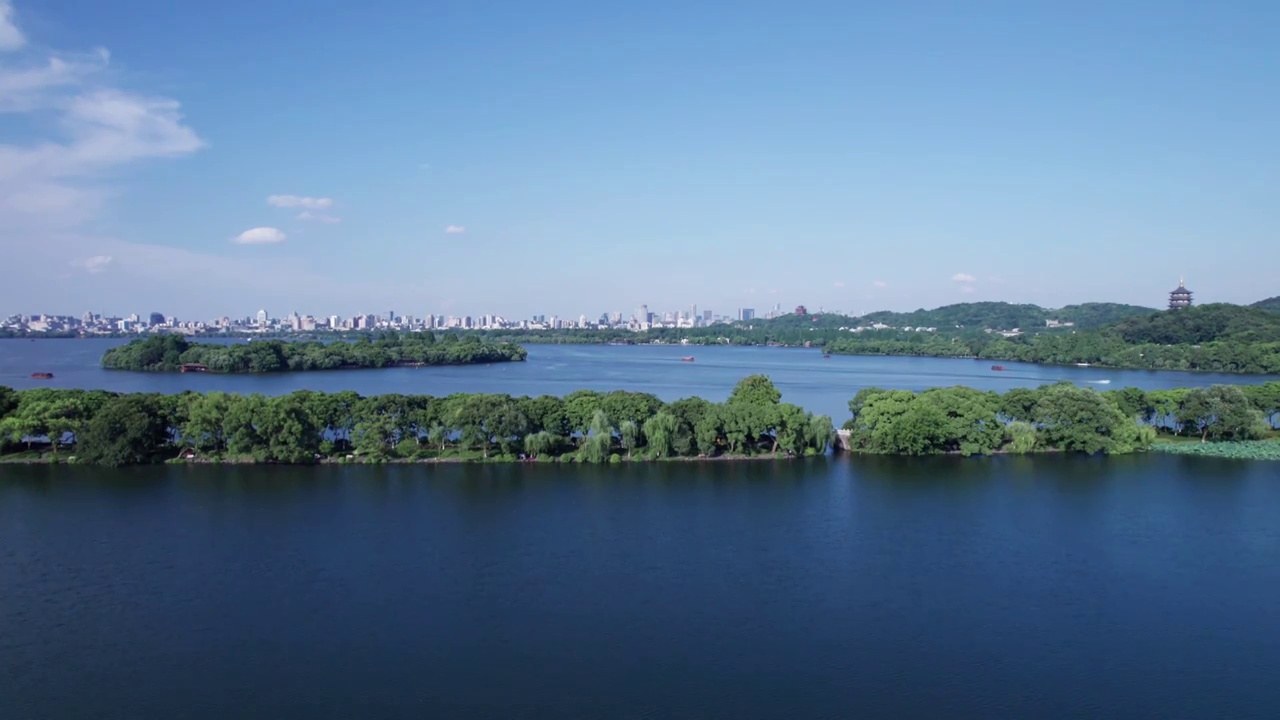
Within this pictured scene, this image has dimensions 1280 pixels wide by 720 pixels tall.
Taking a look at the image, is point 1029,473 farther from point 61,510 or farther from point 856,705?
point 61,510

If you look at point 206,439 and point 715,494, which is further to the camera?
point 206,439

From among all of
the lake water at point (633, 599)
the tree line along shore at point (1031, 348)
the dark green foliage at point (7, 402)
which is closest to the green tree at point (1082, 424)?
the lake water at point (633, 599)

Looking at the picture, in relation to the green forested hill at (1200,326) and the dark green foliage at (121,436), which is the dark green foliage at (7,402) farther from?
the green forested hill at (1200,326)

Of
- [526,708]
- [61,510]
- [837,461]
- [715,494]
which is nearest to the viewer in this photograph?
[526,708]

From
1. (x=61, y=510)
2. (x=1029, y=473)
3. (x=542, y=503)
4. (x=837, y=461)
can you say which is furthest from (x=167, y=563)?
(x=1029, y=473)

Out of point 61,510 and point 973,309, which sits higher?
point 973,309

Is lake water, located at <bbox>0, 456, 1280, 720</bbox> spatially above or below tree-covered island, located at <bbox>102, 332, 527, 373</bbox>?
below

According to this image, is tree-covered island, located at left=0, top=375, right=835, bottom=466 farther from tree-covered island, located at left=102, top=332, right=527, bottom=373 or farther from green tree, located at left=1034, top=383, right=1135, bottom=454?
→ tree-covered island, located at left=102, top=332, right=527, bottom=373

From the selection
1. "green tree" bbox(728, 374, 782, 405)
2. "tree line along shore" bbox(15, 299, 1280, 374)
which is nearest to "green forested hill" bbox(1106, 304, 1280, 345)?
"tree line along shore" bbox(15, 299, 1280, 374)
